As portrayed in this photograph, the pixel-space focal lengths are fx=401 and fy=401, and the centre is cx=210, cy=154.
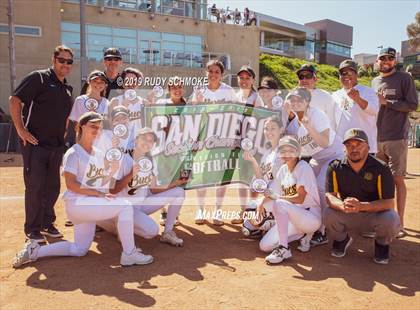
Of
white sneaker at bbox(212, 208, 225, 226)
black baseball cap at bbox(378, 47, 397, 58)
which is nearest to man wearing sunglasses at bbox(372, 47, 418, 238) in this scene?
black baseball cap at bbox(378, 47, 397, 58)

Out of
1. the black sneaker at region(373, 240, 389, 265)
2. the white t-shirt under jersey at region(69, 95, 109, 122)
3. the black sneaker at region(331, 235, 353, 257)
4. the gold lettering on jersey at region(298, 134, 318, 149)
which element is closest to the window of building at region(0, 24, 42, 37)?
the white t-shirt under jersey at region(69, 95, 109, 122)

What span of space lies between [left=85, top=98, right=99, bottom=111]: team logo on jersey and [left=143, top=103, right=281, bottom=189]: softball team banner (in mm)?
675

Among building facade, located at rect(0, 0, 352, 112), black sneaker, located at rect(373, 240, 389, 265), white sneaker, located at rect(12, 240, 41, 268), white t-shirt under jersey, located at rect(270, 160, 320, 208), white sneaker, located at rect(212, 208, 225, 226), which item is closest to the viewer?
white sneaker, located at rect(12, 240, 41, 268)

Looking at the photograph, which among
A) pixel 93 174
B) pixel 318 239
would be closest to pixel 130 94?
pixel 93 174

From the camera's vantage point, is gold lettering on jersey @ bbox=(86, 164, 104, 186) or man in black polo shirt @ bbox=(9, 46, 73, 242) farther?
man in black polo shirt @ bbox=(9, 46, 73, 242)

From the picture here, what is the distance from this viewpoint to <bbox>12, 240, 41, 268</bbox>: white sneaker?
13.4ft

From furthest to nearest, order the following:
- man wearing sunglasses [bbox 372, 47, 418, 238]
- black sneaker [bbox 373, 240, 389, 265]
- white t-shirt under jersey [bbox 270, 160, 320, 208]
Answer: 1. man wearing sunglasses [bbox 372, 47, 418, 238]
2. white t-shirt under jersey [bbox 270, 160, 320, 208]
3. black sneaker [bbox 373, 240, 389, 265]

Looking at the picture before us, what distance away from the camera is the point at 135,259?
4160mm

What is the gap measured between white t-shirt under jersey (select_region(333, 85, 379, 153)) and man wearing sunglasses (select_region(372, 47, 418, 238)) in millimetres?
406

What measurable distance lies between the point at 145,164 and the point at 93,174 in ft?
2.13

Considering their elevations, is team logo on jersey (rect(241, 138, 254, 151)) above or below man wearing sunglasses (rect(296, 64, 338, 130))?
below

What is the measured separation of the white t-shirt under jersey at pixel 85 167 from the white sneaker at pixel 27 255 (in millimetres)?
617

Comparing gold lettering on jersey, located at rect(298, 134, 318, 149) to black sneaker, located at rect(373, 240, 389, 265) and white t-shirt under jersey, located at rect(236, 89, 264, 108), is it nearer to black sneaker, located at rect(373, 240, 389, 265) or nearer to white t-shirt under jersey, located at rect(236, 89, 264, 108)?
white t-shirt under jersey, located at rect(236, 89, 264, 108)

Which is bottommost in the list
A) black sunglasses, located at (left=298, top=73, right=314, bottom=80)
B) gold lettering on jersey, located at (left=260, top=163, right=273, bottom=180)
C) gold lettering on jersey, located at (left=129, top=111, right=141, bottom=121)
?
gold lettering on jersey, located at (left=260, top=163, right=273, bottom=180)
